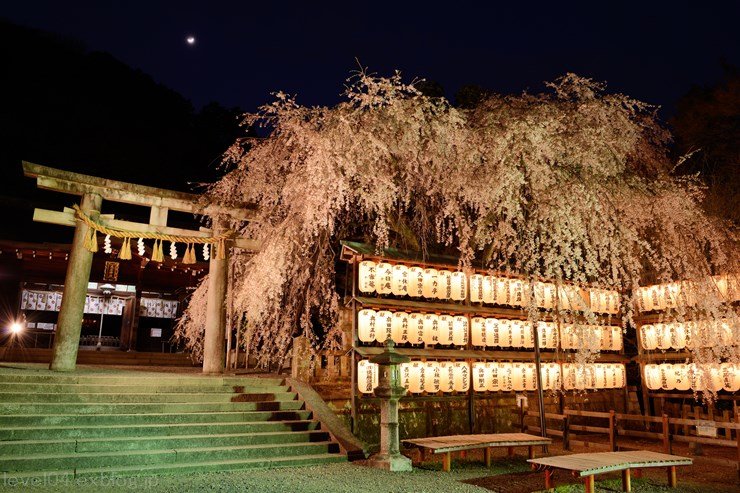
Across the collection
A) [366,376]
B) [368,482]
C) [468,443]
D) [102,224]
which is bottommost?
[368,482]

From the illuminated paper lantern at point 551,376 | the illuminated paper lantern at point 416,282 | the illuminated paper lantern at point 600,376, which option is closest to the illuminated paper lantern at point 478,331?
the illuminated paper lantern at point 416,282

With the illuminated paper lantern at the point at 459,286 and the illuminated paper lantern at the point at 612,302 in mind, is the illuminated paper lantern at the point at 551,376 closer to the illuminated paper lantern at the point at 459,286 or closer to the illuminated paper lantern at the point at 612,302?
the illuminated paper lantern at the point at 612,302

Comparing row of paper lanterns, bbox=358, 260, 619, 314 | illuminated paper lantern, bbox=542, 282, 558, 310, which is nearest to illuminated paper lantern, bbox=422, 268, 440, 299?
row of paper lanterns, bbox=358, 260, 619, 314

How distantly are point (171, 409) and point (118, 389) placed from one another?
123cm

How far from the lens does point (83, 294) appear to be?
11.8m

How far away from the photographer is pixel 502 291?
47.7 feet

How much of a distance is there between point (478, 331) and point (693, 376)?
6668 mm

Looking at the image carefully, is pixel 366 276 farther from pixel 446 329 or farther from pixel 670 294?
pixel 670 294

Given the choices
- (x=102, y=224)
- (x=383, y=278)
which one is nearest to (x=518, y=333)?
(x=383, y=278)

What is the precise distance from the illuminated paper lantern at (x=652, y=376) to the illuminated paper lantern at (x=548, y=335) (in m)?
3.61

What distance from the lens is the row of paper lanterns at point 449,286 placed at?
40.8 ft

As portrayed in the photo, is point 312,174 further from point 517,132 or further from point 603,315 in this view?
point 603,315

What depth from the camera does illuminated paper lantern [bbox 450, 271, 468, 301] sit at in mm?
13648

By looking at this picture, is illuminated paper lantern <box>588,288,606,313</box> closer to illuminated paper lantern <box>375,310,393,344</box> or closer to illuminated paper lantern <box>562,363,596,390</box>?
illuminated paper lantern <box>562,363,596,390</box>
